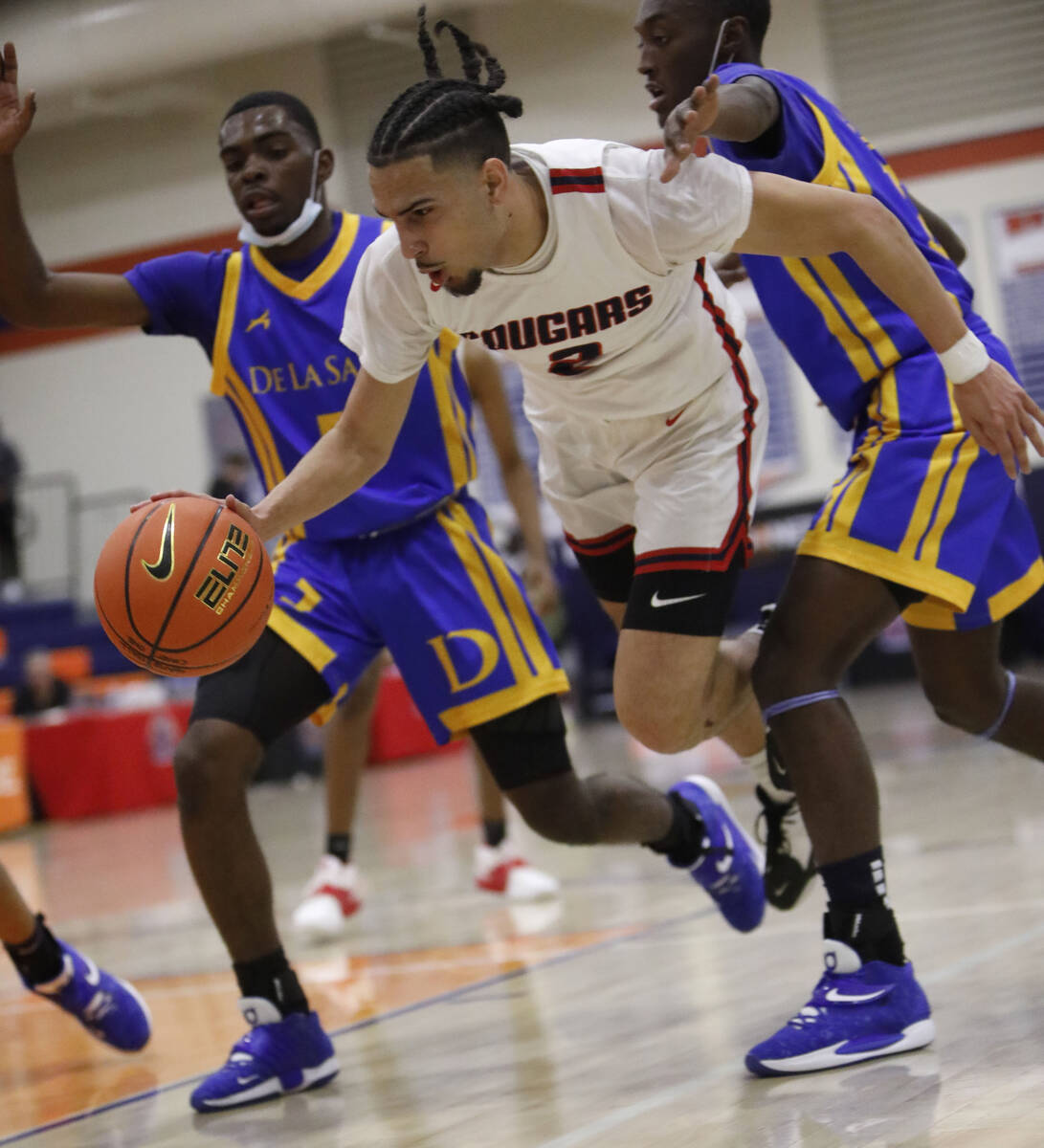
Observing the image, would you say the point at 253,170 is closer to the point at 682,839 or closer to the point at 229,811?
the point at 229,811

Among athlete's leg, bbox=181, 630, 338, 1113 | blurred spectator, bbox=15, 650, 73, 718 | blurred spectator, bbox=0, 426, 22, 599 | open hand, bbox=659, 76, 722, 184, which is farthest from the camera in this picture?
blurred spectator, bbox=0, 426, 22, 599

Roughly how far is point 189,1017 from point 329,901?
106 cm

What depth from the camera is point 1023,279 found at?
1449 centimetres

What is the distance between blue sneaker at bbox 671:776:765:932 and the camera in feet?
12.8

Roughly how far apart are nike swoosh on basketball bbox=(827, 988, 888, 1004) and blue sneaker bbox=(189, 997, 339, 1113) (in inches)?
42.6

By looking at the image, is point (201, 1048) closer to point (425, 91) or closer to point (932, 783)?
point (425, 91)

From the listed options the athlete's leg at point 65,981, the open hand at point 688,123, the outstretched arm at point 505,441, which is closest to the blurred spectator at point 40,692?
the outstretched arm at point 505,441

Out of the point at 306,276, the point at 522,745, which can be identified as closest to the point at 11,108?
the point at 306,276

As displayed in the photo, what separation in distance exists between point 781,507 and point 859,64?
4.19m

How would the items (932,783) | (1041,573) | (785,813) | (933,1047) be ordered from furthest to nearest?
(932,783), (785,813), (1041,573), (933,1047)

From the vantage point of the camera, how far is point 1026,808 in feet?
19.3

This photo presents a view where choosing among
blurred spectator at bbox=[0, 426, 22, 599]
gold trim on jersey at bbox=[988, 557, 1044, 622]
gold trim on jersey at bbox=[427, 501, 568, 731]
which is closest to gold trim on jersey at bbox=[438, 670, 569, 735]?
gold trim on jersey at bbox=[427, 501, 568, 731]

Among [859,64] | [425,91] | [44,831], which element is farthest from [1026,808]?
[859,64]

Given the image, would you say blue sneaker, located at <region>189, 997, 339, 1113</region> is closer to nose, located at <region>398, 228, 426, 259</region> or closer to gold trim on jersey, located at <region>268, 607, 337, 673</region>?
gold trim on jersey, located at <region>268, 607, 337, 673</region>
